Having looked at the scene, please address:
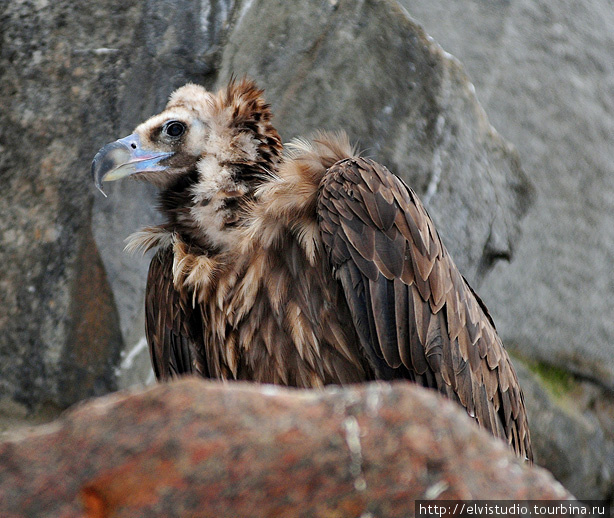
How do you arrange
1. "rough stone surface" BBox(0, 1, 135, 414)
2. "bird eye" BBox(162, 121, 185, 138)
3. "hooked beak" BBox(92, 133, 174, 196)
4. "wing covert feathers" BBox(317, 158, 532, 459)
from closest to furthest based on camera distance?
"wing covert feathers" BBox(317, 158, 532, 459) → "hooked beak" BBox(92, 133, 174, 196) → "bird eye" BBox(162, 121, 185, 138) → "rough stone surface" BBox(0, 1, 135, 414)

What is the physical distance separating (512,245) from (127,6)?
2300 mm

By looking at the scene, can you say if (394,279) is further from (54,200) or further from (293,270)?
(54,200)

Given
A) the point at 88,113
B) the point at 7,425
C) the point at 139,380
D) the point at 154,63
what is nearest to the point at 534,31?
the point at 154,63

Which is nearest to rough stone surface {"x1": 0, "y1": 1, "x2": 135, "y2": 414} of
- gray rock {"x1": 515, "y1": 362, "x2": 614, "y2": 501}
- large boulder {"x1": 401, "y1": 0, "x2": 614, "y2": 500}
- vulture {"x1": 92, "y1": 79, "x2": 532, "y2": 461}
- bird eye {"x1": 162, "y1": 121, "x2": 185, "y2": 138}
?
vulture {"x1": 92, "y1": 79, "x2": 532, "y2": 461}

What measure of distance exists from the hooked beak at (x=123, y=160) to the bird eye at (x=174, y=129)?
0.07m

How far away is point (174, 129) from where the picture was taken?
9.53 ft

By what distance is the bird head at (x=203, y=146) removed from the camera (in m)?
2.81

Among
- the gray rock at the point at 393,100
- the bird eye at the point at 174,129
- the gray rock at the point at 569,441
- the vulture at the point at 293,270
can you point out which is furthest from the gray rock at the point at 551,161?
the bird eye at the point at 174,129

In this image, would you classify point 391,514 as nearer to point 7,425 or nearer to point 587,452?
point 7,425

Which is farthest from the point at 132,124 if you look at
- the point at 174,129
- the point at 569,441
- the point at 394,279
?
the point at 569,441

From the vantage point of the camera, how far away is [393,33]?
12.7 ft

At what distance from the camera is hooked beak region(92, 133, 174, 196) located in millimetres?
2797

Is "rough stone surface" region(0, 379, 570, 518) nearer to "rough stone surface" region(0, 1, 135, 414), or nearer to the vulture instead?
the vulture

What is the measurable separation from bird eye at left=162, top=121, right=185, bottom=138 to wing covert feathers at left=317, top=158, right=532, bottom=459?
0.62 meters
